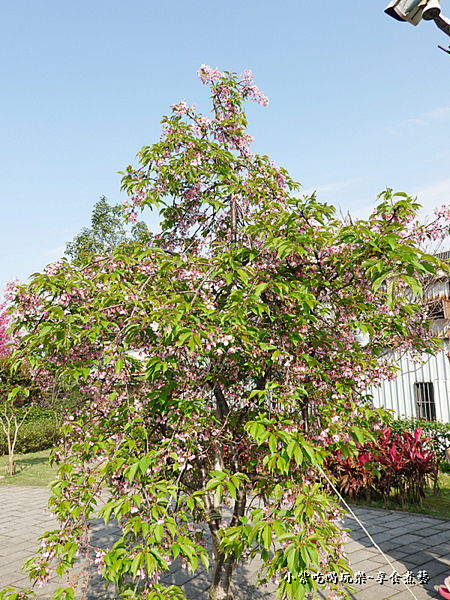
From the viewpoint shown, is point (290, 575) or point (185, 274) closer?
point (290, 575)

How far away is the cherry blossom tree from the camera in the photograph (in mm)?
2188

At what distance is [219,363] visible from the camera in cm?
293

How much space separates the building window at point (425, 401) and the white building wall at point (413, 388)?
95mm

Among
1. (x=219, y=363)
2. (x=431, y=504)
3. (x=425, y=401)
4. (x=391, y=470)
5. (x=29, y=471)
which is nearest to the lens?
(x=219, y=363)

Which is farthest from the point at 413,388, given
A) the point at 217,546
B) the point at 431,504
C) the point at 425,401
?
the point at 217,546

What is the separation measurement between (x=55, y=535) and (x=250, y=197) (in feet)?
8.29

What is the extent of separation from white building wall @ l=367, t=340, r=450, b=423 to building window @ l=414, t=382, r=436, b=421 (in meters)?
0.10

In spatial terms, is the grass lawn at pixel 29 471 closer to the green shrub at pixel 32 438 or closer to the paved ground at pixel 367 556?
the green shrub at pixel 32 438

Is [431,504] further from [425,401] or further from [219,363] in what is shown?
[219,363]

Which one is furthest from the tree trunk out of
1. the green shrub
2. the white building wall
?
the green shrub

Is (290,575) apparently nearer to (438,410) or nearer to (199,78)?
(199,78)

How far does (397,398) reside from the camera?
422 inches

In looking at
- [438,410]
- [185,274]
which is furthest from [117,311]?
[438,410]

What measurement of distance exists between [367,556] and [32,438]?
12329mm
